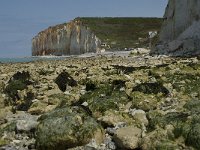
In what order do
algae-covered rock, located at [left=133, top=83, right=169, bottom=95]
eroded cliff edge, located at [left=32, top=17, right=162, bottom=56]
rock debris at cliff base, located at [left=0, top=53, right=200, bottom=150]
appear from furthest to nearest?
eroded cliff edge, located at [left=32, top=17, right=162, bottom=56]
algae-covered rock, located at [left=133, top=83, right=169, bottom=95]
rock debris at cliff base, located at [left=0, top=53, right=200, bottom=150]

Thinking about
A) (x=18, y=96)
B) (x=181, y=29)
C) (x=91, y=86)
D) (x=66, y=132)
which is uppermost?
(x=181, y=29)

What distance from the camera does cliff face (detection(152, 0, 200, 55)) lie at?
1524 inches

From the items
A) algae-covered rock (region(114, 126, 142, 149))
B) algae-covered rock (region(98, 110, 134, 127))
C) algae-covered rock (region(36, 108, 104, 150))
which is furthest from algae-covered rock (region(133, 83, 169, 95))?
algae-covered rock (region(114, 126, 142, 149))

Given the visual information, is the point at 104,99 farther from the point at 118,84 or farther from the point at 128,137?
the point at 128,137

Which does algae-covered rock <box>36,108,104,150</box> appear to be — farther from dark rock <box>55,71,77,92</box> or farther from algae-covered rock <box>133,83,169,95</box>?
dark rock <box>55,71,77,92</box>

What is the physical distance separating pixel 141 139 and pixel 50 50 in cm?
11513

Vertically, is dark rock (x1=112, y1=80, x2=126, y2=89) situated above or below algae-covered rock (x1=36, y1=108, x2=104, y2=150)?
above

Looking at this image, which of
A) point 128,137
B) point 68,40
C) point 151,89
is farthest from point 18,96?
point 68,40

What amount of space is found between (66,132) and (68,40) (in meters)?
99.8

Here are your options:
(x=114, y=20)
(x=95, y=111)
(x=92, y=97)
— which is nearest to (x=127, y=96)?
(x=92, y=97)

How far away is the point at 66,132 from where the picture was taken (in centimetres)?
1073

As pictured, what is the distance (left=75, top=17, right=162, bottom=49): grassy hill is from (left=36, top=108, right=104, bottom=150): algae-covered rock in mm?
79853

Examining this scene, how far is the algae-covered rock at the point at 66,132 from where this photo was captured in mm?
10688

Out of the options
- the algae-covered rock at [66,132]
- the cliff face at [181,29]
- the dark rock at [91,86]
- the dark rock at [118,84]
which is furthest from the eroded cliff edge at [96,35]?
the algae-covered rock at [66,132]
